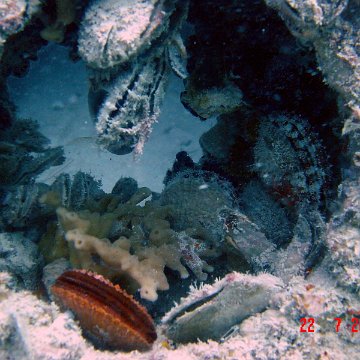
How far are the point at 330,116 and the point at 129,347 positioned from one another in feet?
8.06

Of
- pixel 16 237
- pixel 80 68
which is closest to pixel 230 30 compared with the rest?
pixel 16 237

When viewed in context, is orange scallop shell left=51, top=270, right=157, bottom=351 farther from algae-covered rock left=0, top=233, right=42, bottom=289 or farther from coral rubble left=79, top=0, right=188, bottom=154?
coral rubble left=79, top=0, right=188, bottom=154

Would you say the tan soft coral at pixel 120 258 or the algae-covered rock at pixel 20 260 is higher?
the tan soft coral at pixel 120 258

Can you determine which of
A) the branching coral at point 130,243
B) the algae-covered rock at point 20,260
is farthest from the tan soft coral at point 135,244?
the algae-covered rock at point 20,260

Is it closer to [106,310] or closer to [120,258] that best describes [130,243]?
[120,258]

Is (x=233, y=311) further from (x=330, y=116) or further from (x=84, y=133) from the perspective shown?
(x=84, y=133)

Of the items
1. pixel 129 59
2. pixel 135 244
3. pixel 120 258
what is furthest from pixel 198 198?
pixel 129 59

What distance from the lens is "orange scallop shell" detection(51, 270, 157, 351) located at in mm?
1756

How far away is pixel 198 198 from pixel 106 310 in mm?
1635

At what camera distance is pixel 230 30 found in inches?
123

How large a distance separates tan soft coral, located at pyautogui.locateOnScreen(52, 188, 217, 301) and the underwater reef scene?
0.01 metres
